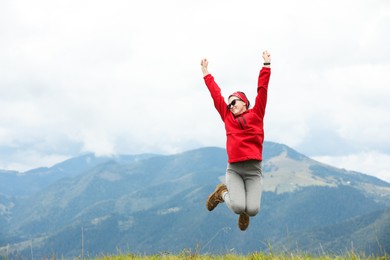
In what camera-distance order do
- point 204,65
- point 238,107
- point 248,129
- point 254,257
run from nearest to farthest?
point 254,257
point 248,129
point 238,107
point 204,65

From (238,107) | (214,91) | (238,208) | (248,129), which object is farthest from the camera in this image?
(214,91)

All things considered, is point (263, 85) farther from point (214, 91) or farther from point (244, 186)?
point (244, 186)

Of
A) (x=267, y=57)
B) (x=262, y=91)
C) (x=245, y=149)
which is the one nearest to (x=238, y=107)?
(x=262, y=91)

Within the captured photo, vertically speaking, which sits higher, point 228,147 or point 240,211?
point 228,147

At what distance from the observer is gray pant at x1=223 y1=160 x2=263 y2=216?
8.55 m

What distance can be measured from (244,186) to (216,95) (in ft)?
7.43

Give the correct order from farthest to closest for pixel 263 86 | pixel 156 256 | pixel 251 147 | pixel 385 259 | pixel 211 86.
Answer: pixel 211 86
pixel 263 86
pixel 251 147
pixel 156 256
pixel 385 259

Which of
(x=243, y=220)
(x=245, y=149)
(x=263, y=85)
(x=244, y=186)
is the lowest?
(x=243, y=220)

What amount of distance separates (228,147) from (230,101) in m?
1.17

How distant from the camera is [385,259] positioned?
18.5ft

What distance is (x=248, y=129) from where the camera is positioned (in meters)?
8.67

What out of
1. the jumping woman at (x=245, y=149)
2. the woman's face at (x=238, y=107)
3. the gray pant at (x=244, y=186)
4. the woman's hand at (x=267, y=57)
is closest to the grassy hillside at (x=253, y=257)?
the gray pant at (x=244, y=186)

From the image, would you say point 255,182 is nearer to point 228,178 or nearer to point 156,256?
point 228,178

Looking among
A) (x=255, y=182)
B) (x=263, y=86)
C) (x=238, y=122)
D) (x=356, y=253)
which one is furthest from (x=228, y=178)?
(x=356, y=253)
